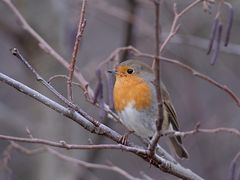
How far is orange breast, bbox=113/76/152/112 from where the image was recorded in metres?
3.59

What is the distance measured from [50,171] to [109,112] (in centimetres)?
234

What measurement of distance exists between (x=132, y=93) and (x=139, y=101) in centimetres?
7

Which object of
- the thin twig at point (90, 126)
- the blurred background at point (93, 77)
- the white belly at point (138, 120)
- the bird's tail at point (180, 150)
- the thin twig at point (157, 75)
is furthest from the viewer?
the blurred background at point (93, 77)

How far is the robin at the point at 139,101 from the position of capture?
140 inches

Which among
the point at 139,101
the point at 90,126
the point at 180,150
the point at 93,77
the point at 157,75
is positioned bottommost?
the point at 90,126

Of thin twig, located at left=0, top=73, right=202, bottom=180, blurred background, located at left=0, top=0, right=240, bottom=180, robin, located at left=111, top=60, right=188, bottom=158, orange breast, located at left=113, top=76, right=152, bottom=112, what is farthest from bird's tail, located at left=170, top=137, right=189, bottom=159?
thin twig, located at left=0, top=73, right=202, bottom=180

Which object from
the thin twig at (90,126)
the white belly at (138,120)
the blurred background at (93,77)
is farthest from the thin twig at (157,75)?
the blurred background at (93,77)

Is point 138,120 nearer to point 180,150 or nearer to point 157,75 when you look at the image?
point 180,150

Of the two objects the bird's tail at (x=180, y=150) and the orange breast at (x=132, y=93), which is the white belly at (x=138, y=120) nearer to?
the orange breast at (x=132, y=93)

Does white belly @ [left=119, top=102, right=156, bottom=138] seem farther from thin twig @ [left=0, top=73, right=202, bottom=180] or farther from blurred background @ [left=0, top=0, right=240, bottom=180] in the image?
blurred background @ [left=0, top=0, right=240, bottom=180]

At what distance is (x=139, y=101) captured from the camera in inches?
142

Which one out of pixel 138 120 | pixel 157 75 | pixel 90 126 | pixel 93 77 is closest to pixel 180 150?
pixel 138 120

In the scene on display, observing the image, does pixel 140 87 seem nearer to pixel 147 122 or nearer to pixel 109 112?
pixel 147 122

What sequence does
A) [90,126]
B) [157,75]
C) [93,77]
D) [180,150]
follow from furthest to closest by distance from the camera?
[93,77], [180,150], [90,126], [157,75]
